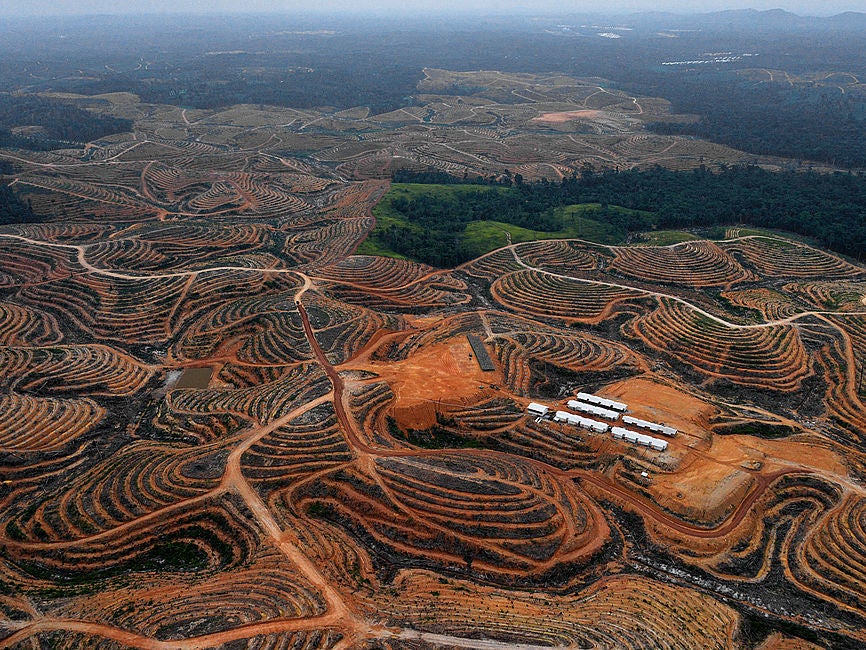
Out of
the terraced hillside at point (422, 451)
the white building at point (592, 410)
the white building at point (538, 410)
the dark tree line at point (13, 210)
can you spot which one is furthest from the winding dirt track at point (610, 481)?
the dark tree line at point (13, 210)

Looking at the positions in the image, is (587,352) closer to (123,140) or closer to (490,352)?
(490,352)

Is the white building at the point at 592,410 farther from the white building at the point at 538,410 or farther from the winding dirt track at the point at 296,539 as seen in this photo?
the winding dirt track at the point at 296,539

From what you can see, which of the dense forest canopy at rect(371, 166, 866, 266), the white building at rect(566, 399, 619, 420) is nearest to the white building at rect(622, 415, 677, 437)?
the white building at rect(566, 399, 619, 420)

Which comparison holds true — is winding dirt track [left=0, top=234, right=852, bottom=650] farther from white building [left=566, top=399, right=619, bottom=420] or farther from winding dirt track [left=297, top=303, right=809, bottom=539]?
white building [left=566, top=399, right=619, bottom=420]

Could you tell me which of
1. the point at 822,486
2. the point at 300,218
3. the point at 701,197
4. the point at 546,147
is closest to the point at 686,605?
the point at 822,486

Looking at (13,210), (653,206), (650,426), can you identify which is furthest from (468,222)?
(13,210)

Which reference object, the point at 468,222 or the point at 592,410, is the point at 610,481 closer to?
the point at 592,410
